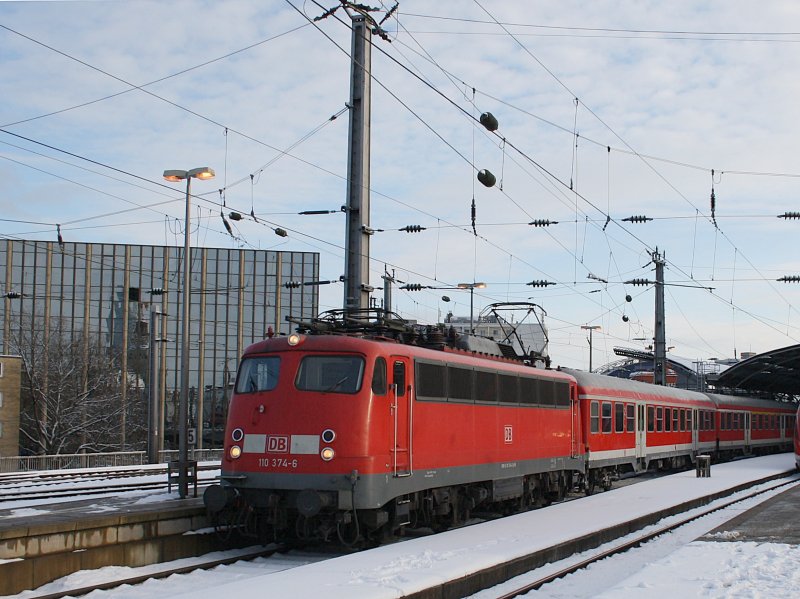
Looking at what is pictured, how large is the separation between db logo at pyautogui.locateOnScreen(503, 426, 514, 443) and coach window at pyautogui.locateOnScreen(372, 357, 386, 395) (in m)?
5.35

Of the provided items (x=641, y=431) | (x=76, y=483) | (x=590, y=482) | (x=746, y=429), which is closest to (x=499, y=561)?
(x=590, y=482)

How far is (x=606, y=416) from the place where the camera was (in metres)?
27.5

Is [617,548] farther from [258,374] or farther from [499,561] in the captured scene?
[258,374]

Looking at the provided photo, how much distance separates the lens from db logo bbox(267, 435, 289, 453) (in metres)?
14.6

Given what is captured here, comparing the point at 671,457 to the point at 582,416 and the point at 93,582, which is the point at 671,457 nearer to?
the point at 582,416

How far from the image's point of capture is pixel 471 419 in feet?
58.4

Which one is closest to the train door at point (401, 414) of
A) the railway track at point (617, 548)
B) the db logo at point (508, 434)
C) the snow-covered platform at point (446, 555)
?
the snow-covered platform at point (446, 555)

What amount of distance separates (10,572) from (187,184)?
38.3 ft

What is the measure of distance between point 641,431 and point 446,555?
2024 centimetres

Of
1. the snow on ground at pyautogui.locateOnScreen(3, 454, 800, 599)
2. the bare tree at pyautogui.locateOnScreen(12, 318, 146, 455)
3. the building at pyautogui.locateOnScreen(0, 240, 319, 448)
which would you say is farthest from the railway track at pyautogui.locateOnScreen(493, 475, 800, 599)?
the building at pyautogui.locateOnScreen(0, 240, 319, 448)

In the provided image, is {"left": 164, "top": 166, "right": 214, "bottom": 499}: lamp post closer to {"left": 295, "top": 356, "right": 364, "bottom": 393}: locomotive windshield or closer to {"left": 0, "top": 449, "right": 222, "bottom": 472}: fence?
{"left": 295, "top": 356, "right": 364, "bottom": 393}: locomotive windshield

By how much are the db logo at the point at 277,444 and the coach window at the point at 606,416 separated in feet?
48.6

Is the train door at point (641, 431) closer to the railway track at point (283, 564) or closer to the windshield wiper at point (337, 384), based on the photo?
the railway track at point (283, 564)

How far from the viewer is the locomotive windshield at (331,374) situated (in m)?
14.7
